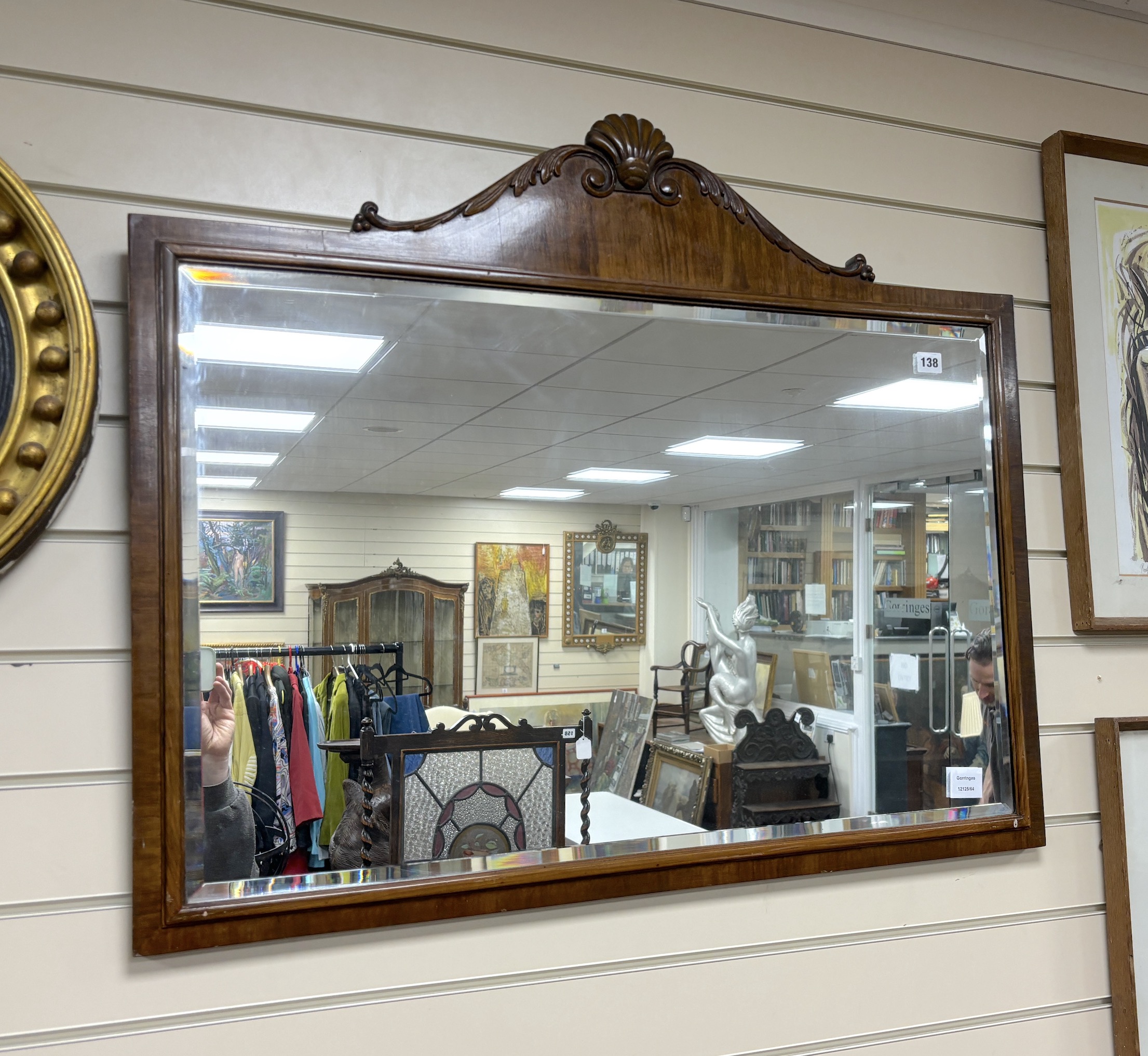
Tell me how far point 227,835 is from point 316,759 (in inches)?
5.5

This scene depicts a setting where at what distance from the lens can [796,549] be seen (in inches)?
57.7

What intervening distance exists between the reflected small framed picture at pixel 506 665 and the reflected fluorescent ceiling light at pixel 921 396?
0.66 meters

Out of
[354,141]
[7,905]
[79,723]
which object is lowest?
[7,905]

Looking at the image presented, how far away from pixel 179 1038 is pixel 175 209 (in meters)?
1.08

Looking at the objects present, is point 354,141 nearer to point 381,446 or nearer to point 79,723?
point 381,446

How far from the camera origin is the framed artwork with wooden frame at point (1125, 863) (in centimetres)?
158

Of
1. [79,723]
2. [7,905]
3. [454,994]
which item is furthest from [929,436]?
[7,905]

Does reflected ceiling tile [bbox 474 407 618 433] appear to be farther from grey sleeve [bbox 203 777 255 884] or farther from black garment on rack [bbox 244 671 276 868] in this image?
grey sleeve [bbox 203 777 255 884]

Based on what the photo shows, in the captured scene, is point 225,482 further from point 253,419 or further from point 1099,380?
point 1099,380

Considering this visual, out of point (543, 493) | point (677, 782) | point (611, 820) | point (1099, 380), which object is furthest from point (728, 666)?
point (1099, 380)

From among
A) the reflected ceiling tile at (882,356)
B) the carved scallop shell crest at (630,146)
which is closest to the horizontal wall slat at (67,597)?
the carved scallop shell crest at (630,146)

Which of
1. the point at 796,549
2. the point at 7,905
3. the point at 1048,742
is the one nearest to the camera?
the point at 7,905

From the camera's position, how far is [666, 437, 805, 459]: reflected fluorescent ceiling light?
1430 mm

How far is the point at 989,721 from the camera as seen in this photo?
1.54 metres
